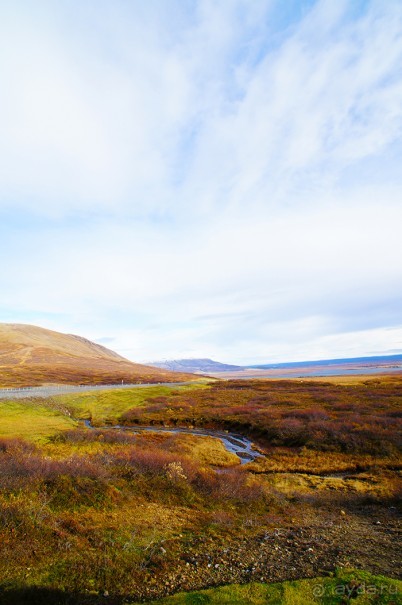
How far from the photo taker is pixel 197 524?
15.5m

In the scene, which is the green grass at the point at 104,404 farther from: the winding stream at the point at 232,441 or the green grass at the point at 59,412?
the winding stream at the point at 232,441

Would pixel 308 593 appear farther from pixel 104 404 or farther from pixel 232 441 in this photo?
pixel 104 404

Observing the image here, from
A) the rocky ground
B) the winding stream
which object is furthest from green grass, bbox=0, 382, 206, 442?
the rocky ground

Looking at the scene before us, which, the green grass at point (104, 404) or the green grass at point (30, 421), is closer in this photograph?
the green grass at point (30, 421)

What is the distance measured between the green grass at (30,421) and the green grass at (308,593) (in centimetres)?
2729

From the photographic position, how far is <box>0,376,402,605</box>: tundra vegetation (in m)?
10.2

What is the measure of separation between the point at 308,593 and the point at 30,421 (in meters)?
43.1

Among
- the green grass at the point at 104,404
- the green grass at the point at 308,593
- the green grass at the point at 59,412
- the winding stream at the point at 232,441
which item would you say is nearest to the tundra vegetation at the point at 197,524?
the green grass at the point at 308,593

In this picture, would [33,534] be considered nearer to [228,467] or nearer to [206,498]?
[206,498]

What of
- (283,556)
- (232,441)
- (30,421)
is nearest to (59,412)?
(30,421)

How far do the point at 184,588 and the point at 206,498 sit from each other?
865 cm

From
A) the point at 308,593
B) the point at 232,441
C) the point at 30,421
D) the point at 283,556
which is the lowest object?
the point at 232,441

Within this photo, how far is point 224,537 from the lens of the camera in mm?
14148

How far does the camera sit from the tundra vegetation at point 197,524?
33.3ft
